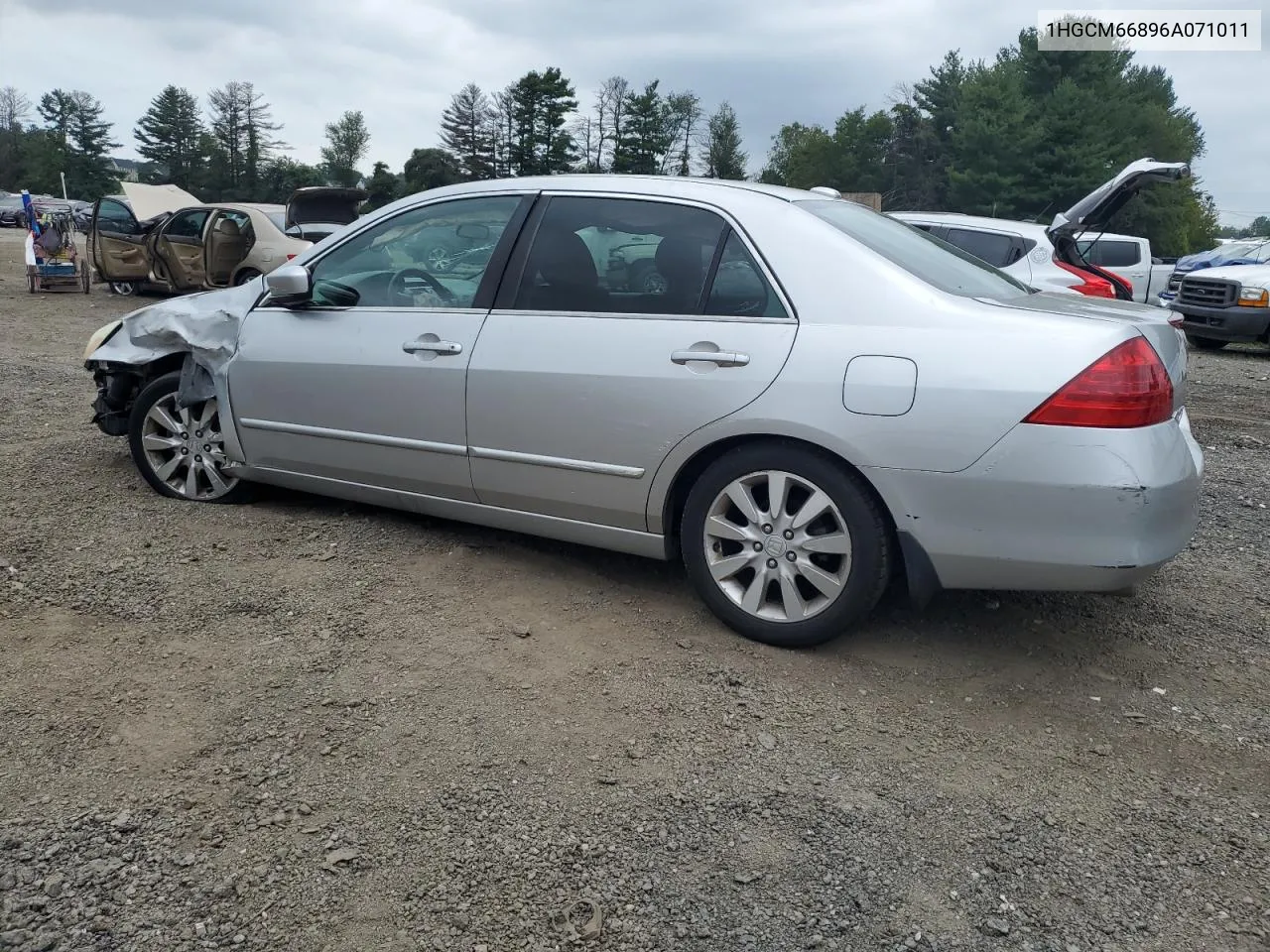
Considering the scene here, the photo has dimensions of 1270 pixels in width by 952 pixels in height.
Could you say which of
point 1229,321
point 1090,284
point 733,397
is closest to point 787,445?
point 733,397

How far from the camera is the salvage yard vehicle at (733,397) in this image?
299 cm

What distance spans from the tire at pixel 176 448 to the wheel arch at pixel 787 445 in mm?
2321

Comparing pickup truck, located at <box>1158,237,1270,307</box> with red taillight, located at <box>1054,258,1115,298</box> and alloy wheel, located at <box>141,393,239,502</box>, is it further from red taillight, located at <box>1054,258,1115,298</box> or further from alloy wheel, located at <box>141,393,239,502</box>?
alloy wheel, located at <box>141,393,239,502</box>

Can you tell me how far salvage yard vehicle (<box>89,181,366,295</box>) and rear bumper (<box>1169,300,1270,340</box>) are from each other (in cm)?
1092

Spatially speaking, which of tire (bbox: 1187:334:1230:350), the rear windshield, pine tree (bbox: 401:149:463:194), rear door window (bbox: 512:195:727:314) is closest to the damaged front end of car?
rear door window (bbox: 512:195:727:314)

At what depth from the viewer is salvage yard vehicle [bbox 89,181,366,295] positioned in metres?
13.5

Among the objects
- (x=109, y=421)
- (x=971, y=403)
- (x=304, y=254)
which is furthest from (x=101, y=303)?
(x=971, y=403)

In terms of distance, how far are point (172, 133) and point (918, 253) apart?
3618 inches

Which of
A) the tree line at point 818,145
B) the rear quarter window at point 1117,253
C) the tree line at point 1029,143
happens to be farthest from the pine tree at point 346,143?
the rear quarter window at point 1117,253

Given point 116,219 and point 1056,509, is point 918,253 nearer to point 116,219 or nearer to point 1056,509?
point 1056,509

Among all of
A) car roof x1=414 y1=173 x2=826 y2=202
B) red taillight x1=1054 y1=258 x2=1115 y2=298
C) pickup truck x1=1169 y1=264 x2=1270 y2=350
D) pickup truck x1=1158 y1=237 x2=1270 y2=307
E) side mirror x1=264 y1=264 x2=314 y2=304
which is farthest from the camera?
pickup truck x1=1158 y1=237 x2=1270 y2=307

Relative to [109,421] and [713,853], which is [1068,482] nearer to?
[713,853]

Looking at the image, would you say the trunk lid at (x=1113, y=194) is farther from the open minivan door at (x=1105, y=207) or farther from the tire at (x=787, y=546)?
the tire at (x=787, y=546)

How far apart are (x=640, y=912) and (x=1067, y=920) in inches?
36.5
